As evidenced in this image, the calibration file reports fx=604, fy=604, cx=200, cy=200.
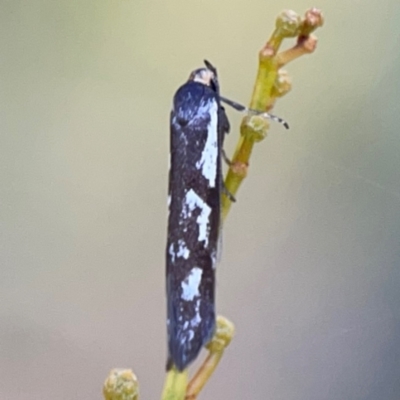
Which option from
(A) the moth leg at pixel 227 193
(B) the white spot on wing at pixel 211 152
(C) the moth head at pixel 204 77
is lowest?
(A) the moth leg at pixel 227 193

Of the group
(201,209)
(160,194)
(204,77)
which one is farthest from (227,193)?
(160,194)

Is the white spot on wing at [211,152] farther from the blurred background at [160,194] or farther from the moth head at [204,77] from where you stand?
the blurred background at [160,194]

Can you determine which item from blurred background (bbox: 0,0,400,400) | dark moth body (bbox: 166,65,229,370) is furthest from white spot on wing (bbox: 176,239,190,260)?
blurred background (bbox: 0,0,400,400)

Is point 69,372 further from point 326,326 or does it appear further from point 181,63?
point 181,63

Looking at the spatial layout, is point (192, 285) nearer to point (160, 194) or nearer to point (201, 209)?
point (201, 209)

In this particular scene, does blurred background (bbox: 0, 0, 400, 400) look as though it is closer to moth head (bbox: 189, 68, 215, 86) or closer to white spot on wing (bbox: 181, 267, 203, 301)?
moth head (bbox: 189, 68, 215, 86)

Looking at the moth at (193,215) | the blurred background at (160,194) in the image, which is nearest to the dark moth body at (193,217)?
the moth at (193,215)
